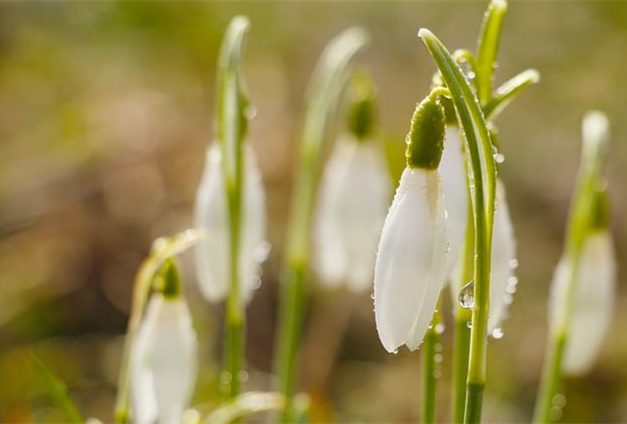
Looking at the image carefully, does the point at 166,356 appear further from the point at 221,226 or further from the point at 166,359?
the point at 221,226

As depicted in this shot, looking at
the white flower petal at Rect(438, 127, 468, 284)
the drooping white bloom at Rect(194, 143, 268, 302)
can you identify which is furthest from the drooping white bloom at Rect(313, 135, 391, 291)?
the white flower petal at Rect(438, 127, 468, 284)

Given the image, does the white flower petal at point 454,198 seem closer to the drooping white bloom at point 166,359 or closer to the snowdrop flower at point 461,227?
the snowdrop flower at point 461,227

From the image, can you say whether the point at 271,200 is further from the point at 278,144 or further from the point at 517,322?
the point at 517,322

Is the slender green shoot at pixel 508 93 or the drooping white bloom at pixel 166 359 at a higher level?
the slender green shoot at pixel 508 93

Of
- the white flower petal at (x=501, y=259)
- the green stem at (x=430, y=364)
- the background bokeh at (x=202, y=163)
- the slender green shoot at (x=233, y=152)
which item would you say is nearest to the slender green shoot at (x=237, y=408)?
the slender green shoot at (x=233, y=152)

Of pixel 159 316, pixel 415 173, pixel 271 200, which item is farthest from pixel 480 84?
pixel 271 200

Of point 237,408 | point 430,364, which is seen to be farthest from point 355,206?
point 430,364
